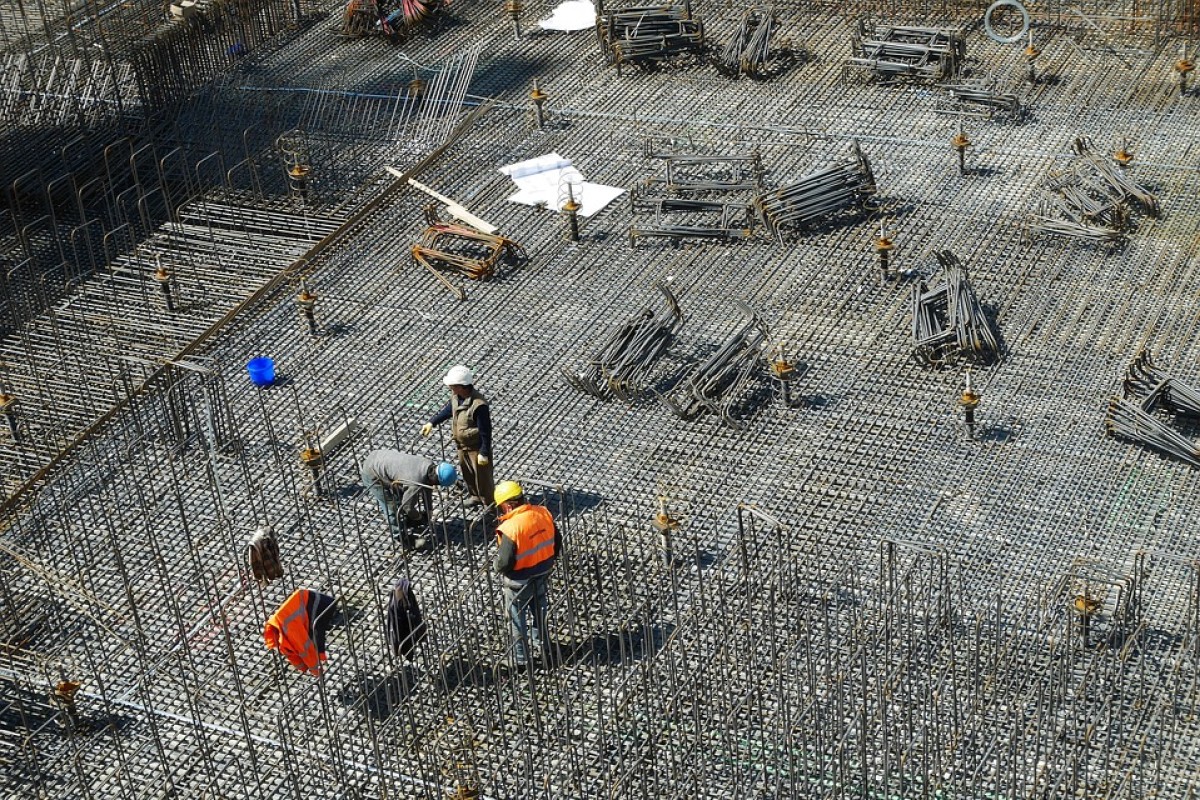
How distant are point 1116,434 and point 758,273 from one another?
15.9 ft

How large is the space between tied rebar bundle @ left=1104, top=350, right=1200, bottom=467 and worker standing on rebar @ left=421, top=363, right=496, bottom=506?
5.98 metres

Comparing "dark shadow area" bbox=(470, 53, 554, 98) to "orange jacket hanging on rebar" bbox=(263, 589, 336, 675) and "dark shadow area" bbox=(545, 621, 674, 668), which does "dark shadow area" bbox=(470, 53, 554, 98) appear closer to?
"dark shadow area" bbox=(545, 621, 674, 668)

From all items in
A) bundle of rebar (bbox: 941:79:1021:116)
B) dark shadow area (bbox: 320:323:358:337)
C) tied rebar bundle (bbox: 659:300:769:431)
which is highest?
bundle of rebar (bbox: 941:79:1021:116)

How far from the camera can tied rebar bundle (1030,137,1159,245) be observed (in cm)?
2150

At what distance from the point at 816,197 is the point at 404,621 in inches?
342

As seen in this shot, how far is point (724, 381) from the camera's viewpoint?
1948 centimetres

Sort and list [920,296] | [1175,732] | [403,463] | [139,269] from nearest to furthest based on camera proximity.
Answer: [1175,732]
[403,463]
[920,296]
[139,269]

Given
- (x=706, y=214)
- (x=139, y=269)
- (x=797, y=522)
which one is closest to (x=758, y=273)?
(x=706, y=214)

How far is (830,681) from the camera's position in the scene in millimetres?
15078

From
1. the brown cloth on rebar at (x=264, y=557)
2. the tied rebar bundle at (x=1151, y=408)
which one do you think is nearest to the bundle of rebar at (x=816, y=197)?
the tied rebar bundle at (x=1151, y=408)

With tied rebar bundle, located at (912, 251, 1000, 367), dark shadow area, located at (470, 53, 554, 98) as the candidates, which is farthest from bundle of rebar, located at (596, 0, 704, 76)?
tied rebar bundle, located at (912, 251, 1000, 367)

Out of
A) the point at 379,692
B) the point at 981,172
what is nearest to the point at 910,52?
the point at 981,172

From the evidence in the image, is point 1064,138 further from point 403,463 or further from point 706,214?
point 403,463

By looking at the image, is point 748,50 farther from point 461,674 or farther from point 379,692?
point 379,692
